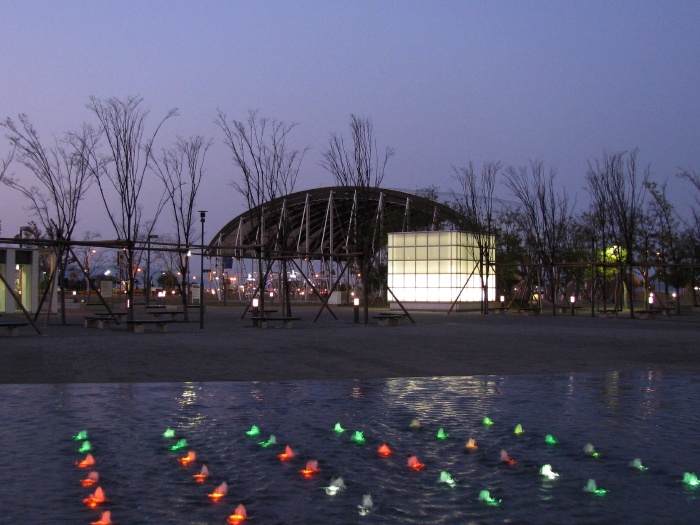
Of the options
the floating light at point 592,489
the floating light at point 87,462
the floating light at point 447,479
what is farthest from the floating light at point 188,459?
the floating light at point 592,489

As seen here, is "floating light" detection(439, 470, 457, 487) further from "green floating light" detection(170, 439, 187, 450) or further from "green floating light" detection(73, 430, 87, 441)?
"green floating light" detection(73, 430, 87, 441)

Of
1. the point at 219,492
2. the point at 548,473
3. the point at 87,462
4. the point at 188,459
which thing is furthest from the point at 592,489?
the point at 87,462

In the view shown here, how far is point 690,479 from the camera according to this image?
6020 mm

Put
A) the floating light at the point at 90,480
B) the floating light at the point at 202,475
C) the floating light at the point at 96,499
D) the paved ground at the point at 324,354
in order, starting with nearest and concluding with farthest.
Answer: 1. the floating light at the point at 96,499
2. the floating light at the point at 90,480
3. the floating light at the point at 202,475
4. the paved ground at the point at 324,354

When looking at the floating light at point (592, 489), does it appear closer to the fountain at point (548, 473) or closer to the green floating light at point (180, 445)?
the fountain at point (548, 473)

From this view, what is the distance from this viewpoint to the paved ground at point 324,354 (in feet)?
44.7

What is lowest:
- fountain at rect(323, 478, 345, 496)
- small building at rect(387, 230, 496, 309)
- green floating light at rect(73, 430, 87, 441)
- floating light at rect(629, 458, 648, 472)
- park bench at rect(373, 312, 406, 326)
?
floating light at rect(629, 458, 648, 472)

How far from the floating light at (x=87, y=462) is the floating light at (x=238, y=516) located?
2.09 meters

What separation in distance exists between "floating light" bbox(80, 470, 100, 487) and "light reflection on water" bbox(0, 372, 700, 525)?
0.11m

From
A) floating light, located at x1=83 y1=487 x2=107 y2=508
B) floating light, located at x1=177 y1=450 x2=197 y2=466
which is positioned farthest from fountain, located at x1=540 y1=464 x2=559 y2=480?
floating light, located at x1=83 y1=487 x2=107 y2=508

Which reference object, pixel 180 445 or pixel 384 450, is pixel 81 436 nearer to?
pixel 180 445

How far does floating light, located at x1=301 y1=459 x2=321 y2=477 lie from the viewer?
6293 mm

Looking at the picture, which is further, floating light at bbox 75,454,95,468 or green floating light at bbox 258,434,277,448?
green floating light at bbox 258,434,277,448

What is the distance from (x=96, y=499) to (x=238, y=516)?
3.90ft
